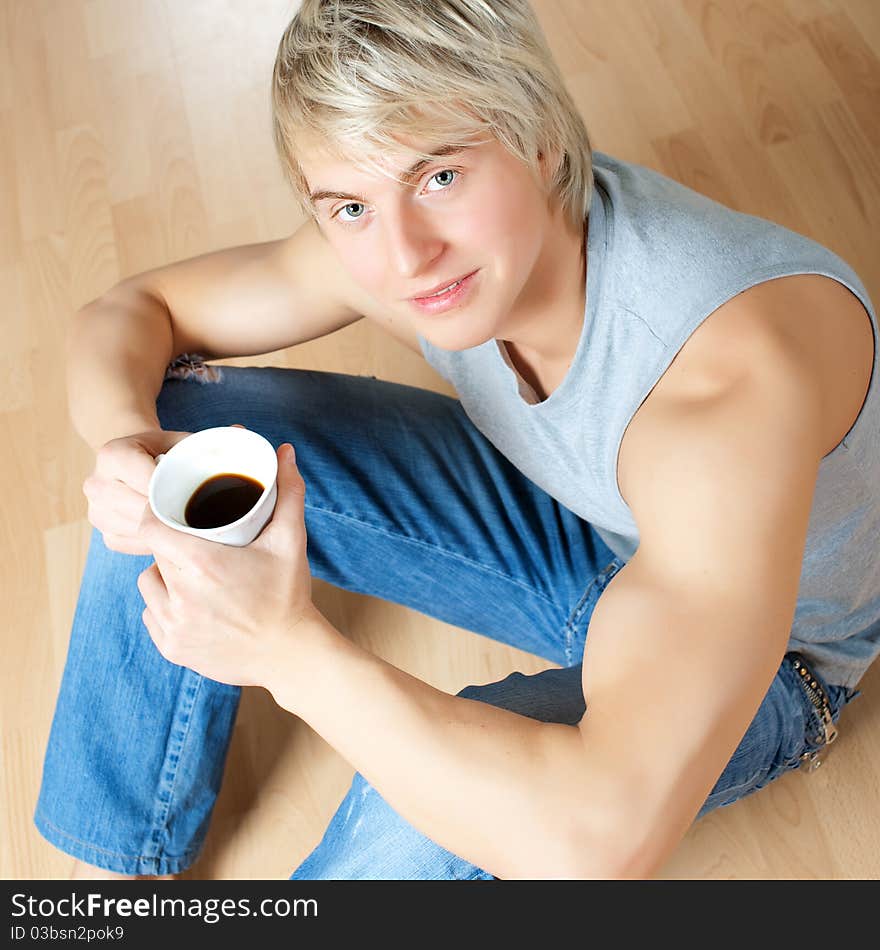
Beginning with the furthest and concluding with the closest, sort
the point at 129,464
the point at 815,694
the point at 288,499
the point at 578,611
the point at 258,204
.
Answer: the point at 258,204 → the point at 578,611 → the point at 815,694 → the point at 129,464 → the point at 288,499

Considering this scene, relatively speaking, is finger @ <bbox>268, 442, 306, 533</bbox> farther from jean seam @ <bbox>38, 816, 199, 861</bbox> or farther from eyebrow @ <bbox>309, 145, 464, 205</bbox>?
jean seam @ <bbox>38, 816, 199, 861</bbox>

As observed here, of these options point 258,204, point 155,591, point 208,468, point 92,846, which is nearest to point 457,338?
point 208,468

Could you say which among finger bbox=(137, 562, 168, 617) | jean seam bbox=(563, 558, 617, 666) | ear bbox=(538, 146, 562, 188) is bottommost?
jean seam bbox=(563, 558, 617, 666)

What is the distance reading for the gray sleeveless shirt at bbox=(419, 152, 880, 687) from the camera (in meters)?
0.97

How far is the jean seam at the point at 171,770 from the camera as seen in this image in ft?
4.38

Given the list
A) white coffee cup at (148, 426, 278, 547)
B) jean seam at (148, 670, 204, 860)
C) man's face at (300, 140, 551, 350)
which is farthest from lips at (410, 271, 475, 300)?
jean seam at (148, 670, 204, 860)

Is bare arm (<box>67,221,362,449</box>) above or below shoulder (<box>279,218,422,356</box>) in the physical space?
below

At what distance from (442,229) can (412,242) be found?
3 cm

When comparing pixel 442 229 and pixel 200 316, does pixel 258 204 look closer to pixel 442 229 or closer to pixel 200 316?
pixel 200 316

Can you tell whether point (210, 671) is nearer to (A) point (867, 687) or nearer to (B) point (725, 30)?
(A) point (867, 687)

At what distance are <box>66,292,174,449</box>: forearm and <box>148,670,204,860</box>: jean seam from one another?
324 mm

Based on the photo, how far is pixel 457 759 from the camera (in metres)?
0.92

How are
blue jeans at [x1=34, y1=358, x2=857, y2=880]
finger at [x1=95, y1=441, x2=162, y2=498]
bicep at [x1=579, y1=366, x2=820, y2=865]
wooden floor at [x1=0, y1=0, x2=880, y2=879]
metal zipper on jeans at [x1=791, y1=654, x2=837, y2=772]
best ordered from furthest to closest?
wooden floor at [x1=0, y1=0, x2=880, y2=879] → blue jeans at [x1=34, y1=358, x2=857, y2=880] → metal zipper on jeans at [x1=791, y1=654, x2=837, y2=772] → finger at [x1=95, y1=441, x2=162, y2=498] → bicep at [x1=579, y1=366, x2=820, y2=865]
